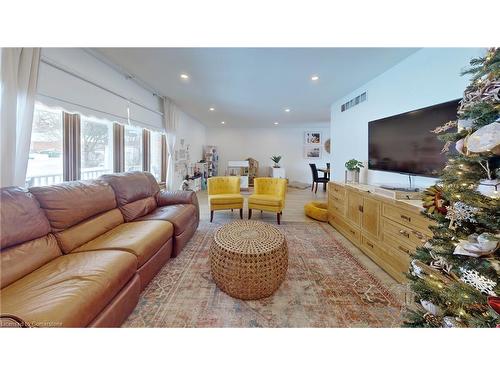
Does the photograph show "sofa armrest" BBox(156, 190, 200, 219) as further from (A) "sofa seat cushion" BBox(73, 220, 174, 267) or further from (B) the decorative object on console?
(B) the decorative object on console

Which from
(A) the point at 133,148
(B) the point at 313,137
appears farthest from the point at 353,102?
(B) the point at 313,137

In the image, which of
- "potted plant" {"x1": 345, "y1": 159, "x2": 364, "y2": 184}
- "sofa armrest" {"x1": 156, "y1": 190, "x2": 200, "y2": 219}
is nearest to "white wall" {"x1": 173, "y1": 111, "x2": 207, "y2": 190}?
"sofa armrest" {"x1": 156, "y1": 190, "x2": 200, "y2": 219}

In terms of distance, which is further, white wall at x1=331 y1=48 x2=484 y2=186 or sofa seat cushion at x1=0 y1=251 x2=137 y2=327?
white wall at x1=331 y1=48 x2=484 y2=186

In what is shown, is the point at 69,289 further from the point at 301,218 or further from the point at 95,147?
the point at 301,218

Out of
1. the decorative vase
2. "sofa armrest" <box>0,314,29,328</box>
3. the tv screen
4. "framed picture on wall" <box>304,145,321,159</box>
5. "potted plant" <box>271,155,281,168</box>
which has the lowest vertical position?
"sofa armrest" <box>0,314,29,328</box>

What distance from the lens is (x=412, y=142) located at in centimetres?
225

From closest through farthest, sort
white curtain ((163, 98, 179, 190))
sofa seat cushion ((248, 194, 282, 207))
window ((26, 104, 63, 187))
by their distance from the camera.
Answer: window ((26, 104, 63, 187))
sofa seat cushion ((248, 194, 282, 207))
white curtain ((163, 98, 179, 190))

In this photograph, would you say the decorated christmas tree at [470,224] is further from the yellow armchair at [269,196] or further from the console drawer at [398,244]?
the yellow armchair at [269,196]

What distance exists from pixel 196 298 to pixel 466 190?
6.10ft

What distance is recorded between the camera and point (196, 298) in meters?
1.68

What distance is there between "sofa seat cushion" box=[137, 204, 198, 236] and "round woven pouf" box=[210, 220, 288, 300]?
0.79 meters

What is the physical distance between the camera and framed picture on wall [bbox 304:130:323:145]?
28.4ft

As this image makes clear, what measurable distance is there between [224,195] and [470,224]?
331 cm
